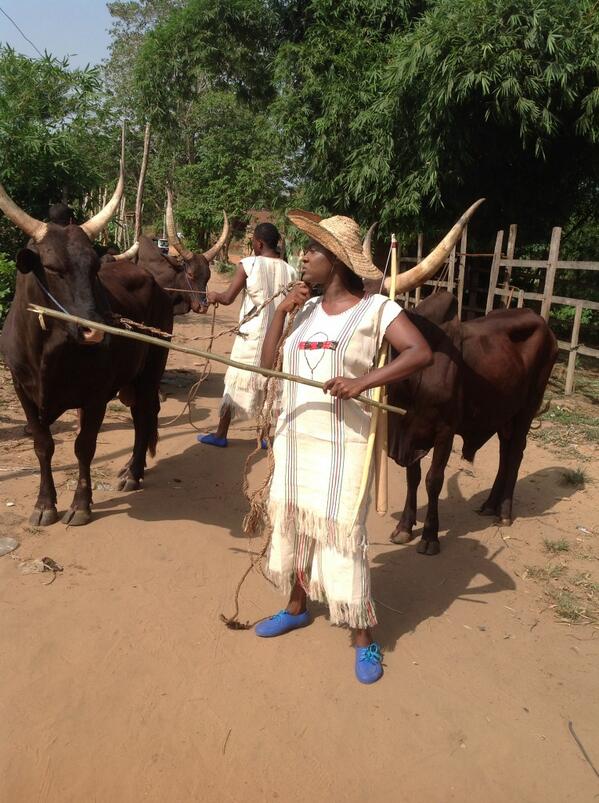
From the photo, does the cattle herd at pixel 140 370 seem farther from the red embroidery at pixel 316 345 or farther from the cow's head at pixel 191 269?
the cow's head at pixel 191 269

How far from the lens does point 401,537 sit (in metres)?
4.34

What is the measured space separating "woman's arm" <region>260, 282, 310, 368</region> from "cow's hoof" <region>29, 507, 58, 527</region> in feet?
6.57

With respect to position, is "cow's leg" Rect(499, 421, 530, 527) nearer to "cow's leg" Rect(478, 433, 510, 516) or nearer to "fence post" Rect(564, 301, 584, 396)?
"cow's leg" Rect(478, 433, 510, 516)

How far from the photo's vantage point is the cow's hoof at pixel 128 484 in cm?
487

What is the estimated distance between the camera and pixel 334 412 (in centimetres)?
268

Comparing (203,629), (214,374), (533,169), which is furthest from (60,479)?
(533,169)

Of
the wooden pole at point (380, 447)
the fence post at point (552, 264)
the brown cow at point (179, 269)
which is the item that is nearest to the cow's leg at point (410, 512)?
the wooden pole at point (380, 447)

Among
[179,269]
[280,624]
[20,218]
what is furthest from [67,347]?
[179,269]

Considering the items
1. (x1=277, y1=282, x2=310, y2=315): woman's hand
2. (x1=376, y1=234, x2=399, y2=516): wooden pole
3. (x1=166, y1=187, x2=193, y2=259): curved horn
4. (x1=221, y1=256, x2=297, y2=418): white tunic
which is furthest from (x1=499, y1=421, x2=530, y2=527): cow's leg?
(x1=166, y1=187, x2=193, y2=259): curved horn

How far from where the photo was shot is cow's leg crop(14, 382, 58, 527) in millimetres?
4121

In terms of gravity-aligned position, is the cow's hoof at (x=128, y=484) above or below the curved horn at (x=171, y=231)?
below

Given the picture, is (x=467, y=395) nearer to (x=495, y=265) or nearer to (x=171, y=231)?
(x=171, y=231)

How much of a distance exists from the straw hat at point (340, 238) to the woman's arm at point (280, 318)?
0.79ft

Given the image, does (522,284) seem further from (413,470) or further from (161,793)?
(161,793)
